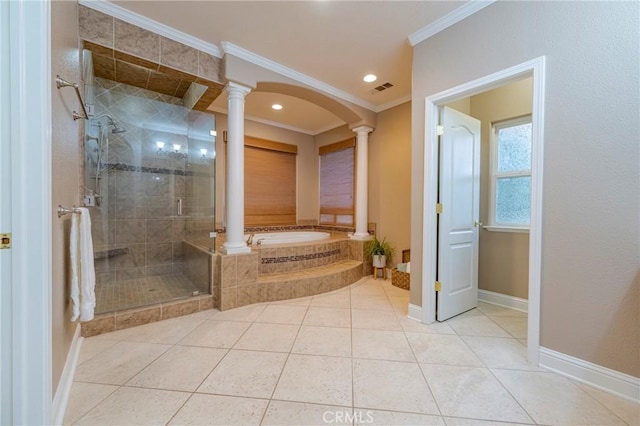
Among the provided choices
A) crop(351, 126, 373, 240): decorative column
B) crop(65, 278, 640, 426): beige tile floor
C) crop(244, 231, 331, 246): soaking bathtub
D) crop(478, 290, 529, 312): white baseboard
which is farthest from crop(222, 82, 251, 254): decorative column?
crop(478, 290, 529, 312): white baseboard

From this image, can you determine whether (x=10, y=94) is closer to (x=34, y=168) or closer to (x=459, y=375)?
(x=34, y=168)

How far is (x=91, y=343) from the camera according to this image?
1.94 metres

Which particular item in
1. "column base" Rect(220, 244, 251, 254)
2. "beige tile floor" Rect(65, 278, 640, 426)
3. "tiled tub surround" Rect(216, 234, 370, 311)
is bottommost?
"beige tile floor" Rect(65, 278, 640, 426)

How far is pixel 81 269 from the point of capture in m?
1.51

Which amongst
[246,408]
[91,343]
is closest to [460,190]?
[246,408]

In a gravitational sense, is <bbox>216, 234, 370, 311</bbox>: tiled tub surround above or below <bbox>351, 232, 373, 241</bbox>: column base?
below

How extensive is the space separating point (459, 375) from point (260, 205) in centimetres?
391

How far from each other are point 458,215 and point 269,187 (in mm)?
3376

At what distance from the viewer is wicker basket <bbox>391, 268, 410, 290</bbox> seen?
3271 millimetres

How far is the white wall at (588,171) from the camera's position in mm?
1411

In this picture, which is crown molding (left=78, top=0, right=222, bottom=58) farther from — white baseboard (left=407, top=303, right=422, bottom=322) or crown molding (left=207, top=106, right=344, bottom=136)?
white baseboard (left=407, top=303, right=422, bottom=322)

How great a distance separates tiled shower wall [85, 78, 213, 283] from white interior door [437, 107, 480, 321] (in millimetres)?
2542

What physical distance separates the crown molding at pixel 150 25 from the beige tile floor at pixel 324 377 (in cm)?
258

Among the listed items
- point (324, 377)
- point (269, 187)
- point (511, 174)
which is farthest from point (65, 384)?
point (511, 174)
